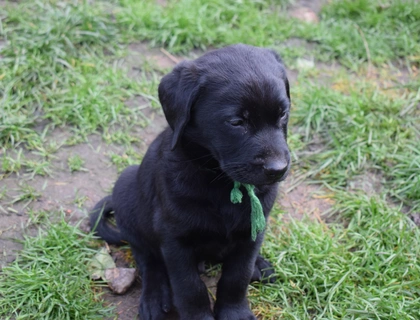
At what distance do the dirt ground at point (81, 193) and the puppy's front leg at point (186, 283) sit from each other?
410 millimetres

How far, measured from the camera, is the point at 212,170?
286 centimetres

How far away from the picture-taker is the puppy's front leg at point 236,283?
3049mm

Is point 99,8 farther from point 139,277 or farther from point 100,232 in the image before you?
point 139,277

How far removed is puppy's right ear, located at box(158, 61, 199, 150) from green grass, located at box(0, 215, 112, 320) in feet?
3.37

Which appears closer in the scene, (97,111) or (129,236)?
(129,236)

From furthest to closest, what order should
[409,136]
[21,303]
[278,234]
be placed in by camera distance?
[409,136], [278,234], [21,303]

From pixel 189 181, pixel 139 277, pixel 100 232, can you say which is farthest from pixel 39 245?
pixel 189 181

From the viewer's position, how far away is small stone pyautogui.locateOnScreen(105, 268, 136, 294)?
333cm

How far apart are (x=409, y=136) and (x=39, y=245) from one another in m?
2.79

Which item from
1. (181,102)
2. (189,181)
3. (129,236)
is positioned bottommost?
(129,236)

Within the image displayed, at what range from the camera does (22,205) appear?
385 cm

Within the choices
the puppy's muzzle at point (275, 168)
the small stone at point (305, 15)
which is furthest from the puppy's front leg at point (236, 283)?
the small stone at point (305, 15)

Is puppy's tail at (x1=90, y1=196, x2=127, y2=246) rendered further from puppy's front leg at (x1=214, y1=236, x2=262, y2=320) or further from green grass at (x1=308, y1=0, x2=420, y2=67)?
green grass at (x1=308, y1=0, x2=420, y2=67)

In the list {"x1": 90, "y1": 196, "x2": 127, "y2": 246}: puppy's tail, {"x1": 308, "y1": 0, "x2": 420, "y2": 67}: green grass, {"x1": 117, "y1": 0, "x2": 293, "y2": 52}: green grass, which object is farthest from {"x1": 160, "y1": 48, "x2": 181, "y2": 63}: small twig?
{"x1": 90, "y1": 196, "x2": 127, "y2": 246}: puppy's tail
